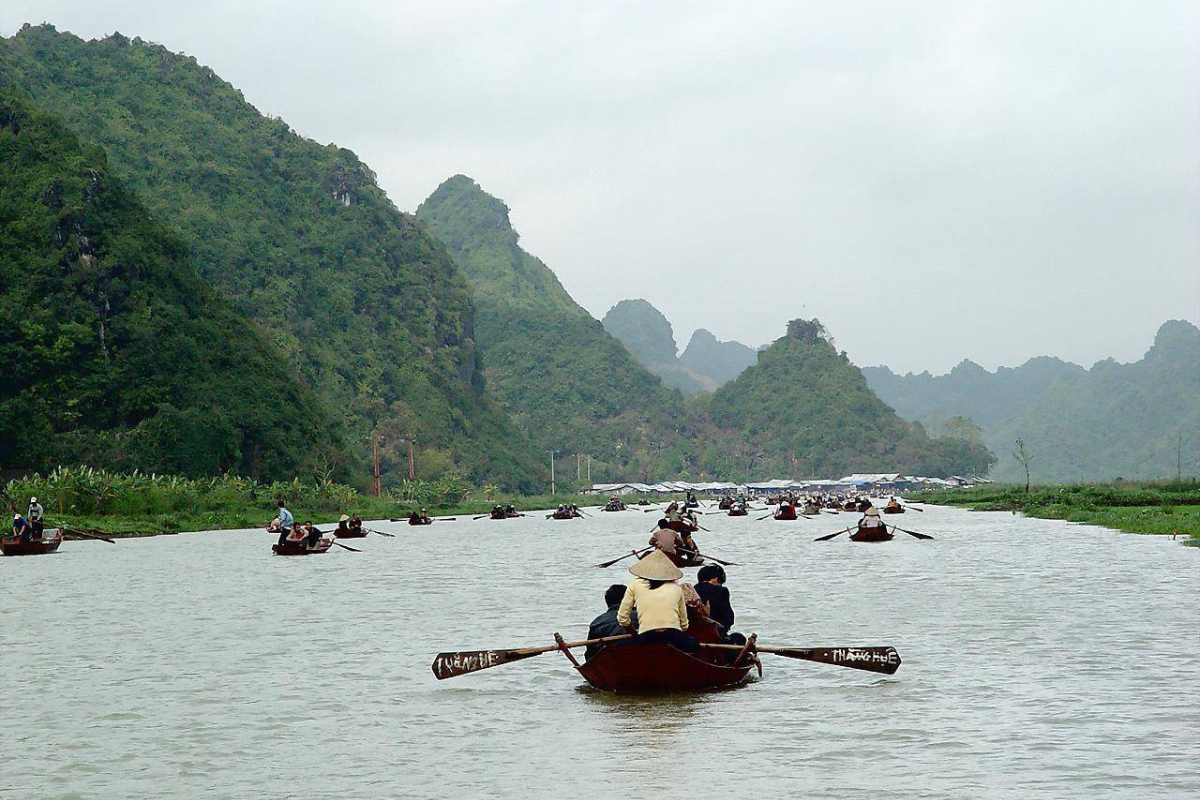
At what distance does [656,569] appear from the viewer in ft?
47.7

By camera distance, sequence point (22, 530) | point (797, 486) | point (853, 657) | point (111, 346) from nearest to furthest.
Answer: point (853, 657) < point (22, 530) < point (111, 346) < point (797, 486)

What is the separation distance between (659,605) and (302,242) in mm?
157091

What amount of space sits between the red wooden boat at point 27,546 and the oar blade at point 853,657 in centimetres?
3477

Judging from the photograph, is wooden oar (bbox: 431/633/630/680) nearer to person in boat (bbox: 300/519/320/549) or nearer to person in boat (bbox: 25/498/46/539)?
person in boat (bbox: 300/519/320/549)

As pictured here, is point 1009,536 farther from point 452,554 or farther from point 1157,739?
point 1157,739

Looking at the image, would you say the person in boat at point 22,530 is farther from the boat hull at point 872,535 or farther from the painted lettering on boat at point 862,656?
the painted lettering on boat at point 862,656

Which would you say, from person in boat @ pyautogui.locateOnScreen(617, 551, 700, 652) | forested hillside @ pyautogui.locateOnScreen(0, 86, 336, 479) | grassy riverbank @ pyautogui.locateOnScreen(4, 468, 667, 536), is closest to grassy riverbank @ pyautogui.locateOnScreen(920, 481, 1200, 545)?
person in boat @ pyautogui.locateOnScreen(617, 551, 700, 652)

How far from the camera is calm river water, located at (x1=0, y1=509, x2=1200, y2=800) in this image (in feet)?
35.6

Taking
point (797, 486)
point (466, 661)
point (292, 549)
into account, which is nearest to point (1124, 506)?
point (292, 549)

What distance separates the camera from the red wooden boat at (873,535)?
51156 millimetres

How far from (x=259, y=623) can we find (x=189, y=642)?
3.02 m

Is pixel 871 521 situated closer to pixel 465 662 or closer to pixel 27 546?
pixel 27 546

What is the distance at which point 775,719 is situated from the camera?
13523 mm

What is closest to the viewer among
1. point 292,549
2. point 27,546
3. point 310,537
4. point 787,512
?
point 27,546
